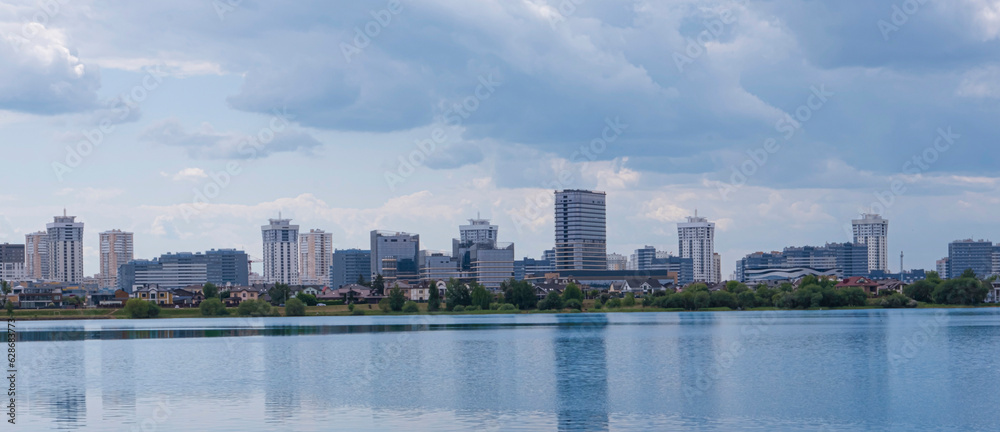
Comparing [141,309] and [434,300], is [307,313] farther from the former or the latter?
[141,309]

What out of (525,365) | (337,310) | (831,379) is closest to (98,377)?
(525,365)

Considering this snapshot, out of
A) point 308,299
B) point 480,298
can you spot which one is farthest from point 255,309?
point 480,298

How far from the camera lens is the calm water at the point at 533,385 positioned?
36.8 metres

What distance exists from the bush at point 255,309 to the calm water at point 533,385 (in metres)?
81.9

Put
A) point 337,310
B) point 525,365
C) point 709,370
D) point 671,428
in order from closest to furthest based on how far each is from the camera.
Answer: point 671,428 → point 709,370 → point 525,365 → point 337,310

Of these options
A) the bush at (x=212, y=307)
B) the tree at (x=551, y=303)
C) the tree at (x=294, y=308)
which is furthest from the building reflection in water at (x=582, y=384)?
the bush at (x=212, y=307)

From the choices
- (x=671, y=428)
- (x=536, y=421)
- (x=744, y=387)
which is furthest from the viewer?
(x=744, y=387)

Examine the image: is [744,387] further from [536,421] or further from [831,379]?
[536,421]

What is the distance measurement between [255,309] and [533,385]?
12618 cm

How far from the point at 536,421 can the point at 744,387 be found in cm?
1281

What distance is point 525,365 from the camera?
5925 cm

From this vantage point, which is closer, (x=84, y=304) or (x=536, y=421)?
(x=536, y=421)

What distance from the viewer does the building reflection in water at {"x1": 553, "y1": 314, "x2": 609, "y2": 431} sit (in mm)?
36375

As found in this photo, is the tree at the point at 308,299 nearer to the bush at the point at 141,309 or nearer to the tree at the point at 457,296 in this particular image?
the bush at the point at 141,309
